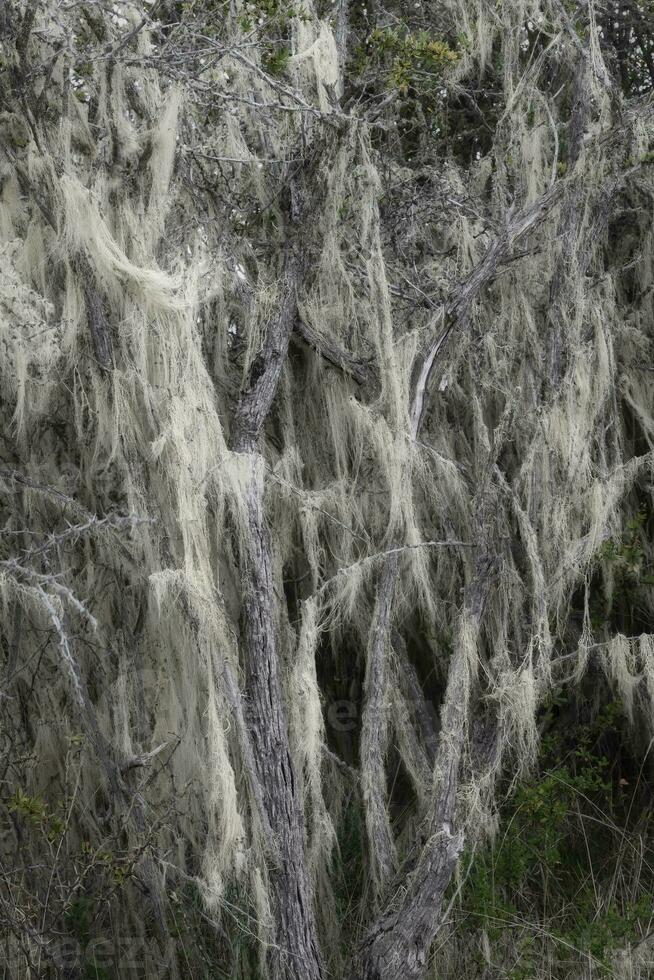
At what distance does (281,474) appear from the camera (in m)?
3.79

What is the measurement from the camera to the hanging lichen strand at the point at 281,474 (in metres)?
3.23

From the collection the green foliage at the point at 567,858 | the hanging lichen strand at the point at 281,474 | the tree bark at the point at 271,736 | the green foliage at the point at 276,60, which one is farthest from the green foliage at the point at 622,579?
the green foliage at the point at 276,60

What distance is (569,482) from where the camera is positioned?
3680 mm

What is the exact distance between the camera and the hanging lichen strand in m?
3.23

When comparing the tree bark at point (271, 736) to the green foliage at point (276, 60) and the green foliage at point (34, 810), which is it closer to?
the green foliage at point (34, 810)

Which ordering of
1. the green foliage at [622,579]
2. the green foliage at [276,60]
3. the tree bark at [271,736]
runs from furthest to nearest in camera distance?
the green foliage at [622,579] < the green foliage at [276,60] < the tree bark at [271,736]

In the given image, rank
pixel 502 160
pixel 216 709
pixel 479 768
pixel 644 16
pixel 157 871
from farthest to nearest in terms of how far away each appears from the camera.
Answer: pixel 644 16 < pixel 502 160 < pixel 157 871 < pixel 479 768 < pixel 216 709

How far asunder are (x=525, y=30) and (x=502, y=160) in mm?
633

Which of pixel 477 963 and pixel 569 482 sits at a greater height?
pixel 569 482

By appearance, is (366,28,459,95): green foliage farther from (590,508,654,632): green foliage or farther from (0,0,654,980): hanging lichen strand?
(590,508,654,632): green foliage

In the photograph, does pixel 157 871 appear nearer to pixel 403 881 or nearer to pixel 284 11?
pixel 403 881

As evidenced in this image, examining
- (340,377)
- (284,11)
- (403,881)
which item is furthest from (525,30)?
(403,881)

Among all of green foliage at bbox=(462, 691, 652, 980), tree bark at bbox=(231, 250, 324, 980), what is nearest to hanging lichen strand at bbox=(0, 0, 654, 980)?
tree bark at bbox=(231, 250, 324, 980)

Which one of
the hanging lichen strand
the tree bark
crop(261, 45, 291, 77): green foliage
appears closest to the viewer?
the tree bark
